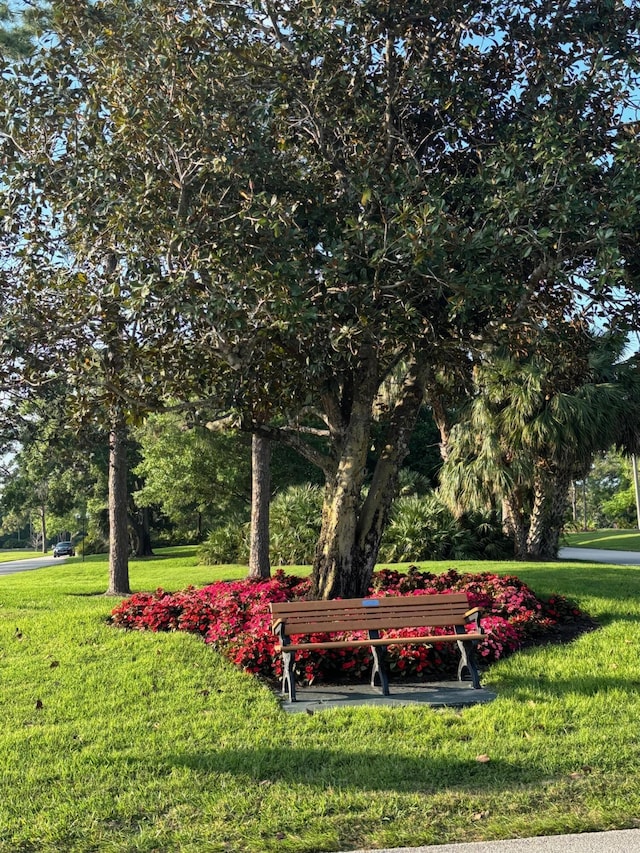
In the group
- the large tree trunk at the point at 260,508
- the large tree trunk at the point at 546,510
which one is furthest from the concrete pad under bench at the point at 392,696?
the large tree trunk at the point at 546,510

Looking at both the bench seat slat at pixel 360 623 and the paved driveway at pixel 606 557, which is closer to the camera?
the bench seat slat at pixel 360 623

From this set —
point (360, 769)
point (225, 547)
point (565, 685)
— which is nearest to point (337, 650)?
point (565, 685)

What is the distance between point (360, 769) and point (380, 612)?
8.05 feet

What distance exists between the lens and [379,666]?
21.5ft

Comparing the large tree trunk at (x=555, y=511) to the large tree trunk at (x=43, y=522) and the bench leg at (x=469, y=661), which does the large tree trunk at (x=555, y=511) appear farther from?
the large tree trunk at (x=43, y=522)

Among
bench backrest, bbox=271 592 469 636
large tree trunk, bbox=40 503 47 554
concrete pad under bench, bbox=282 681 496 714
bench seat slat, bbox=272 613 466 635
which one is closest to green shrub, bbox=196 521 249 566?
bench backrest, bbox=271 592 469 636

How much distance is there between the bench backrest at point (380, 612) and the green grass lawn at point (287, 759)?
2.16 ft

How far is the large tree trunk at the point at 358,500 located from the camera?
9.03 metres

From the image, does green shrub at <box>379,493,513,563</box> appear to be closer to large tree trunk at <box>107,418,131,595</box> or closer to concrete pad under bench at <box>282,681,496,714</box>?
large tree trunk at <box>107,418,131,595</box>

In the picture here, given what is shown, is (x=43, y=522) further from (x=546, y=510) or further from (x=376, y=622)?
(x=376, y=622)

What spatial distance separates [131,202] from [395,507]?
46.4 feet

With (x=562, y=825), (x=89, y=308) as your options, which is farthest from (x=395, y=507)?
(x=562, y=825)

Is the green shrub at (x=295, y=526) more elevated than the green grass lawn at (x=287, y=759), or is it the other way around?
the green shrub at (x=295, y=526)

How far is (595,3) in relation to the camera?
26.8 ft
